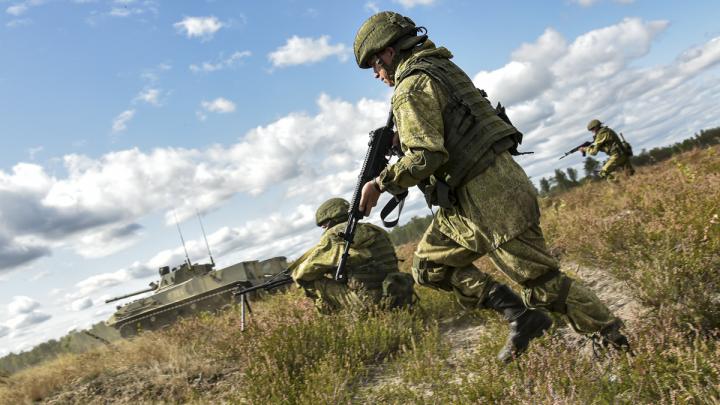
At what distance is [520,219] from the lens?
3029mm

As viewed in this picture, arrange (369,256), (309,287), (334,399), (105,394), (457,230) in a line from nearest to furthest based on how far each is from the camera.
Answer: (457,230), (334,399), (105,394), (369,256), (309,287)

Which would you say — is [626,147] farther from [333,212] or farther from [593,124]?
[333,212]

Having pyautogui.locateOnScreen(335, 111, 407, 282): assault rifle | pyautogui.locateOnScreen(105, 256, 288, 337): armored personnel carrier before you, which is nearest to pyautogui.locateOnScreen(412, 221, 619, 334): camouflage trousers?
pyautogui.locateOnScreen(335, 111, 407, 282): assault rifle

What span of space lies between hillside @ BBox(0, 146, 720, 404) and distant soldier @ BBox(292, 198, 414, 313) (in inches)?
12.1

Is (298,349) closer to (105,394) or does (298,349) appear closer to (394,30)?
(105,394)

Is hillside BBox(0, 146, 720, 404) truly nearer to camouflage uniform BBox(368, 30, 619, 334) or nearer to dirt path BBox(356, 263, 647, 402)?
dirt path BBox(356, 263, 647, 402)

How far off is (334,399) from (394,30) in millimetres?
2437

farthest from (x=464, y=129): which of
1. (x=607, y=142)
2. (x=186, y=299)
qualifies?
(x=186, y=299)

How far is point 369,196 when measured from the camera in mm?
3357

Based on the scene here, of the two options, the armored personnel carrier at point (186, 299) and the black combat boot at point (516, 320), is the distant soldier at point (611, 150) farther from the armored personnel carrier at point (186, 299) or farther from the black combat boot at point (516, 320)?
the black combat boot at point (516, 320)

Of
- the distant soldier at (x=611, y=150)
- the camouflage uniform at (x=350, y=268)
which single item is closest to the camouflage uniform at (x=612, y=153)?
the distant soldier at (x=611, y=150)

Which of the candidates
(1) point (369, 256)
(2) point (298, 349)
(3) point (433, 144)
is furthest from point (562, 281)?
(1) point (369, 256)

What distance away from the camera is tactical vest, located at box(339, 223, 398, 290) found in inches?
235

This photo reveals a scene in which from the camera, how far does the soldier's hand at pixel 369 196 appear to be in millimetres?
3312
